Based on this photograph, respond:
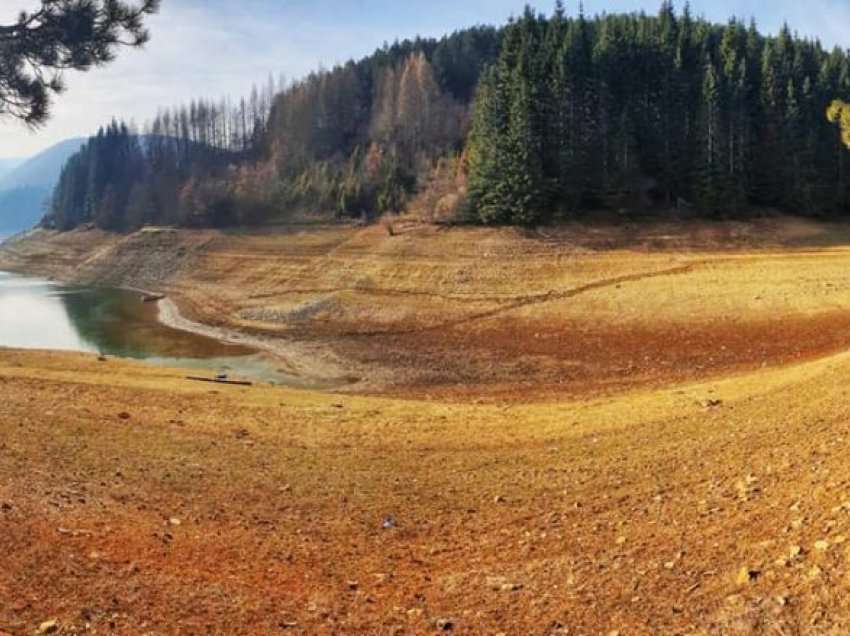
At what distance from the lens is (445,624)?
6621 mm

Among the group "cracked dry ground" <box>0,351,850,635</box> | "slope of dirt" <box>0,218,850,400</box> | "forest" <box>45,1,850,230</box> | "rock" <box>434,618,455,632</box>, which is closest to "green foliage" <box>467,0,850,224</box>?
"forest" <box>45,1,850,230</box>

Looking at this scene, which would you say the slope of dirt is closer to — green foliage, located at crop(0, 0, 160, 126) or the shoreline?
the shoreline

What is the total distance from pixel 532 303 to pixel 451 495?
1044 inches

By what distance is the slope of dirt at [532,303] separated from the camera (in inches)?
991

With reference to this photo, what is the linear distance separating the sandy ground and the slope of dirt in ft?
1.17

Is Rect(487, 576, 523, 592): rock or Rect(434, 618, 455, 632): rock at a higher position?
Rect(434, 618, 455, 632): rock

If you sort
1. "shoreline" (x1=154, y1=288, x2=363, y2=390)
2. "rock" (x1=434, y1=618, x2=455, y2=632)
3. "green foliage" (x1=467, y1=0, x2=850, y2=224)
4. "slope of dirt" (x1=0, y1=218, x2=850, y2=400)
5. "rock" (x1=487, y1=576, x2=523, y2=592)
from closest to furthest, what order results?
"rock" (x1=434, y1=618, x2=455, y2=632) → "rock" (x1=487, y1=576, x2=523, y2=592) → "slope of dirt" (x1=0, y1=218, x2=850, y2=400) → "shoreline" (x1=154, y1=288, x2=363, y2=390) → "green foliage" (x1=467, y1=0, x2=850, y2=224)

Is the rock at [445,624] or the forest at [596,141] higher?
the forest at [596,141]

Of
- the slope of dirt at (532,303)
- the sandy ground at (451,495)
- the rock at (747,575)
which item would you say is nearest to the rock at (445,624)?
the sandy ground at (451,495)

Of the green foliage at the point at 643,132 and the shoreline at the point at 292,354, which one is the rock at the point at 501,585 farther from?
the green foliage at the point at 643,132

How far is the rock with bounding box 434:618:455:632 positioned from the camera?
654cm

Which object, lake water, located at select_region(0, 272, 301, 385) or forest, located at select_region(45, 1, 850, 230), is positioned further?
forest, located at select_region(45, 1, 850, 230)

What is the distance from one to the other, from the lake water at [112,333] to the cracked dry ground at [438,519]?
13.6m

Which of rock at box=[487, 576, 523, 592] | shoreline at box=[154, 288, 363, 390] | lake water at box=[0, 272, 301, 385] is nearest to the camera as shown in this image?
rock at box=[487, 576, 523, 592]
